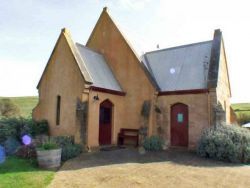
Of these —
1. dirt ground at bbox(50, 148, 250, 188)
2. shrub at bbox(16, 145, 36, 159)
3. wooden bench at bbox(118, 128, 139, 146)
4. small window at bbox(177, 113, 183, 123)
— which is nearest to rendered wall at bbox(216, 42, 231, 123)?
small window at bbox(177, 113, 183, 123)

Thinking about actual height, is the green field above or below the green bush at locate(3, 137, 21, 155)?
above

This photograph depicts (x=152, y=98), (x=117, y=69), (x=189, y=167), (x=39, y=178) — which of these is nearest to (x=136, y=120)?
(x=152, y=98)

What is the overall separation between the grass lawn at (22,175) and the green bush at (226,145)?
8242 mm

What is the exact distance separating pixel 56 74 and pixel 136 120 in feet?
21.7

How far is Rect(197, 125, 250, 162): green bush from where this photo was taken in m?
12.7

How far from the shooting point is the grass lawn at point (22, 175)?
8047mm

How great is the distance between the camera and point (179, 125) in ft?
56.6

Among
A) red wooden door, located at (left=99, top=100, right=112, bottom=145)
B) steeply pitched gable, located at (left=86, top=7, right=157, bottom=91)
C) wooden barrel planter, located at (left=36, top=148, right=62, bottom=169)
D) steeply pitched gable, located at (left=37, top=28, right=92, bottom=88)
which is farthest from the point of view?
steeply pitched gable, located at (left=86, top=7, right=157, bottom=91)

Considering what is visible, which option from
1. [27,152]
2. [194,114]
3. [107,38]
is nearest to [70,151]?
[27,152]

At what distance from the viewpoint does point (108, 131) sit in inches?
683

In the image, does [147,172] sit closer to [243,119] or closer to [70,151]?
[70,151]

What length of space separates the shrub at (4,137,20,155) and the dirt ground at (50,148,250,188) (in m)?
3.86

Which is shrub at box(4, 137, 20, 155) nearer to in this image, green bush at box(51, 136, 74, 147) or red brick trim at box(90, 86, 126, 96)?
green bush at box(51, 136, 74, 147)

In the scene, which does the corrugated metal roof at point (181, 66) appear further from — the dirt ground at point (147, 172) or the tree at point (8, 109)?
the tree at point (8, 109)
